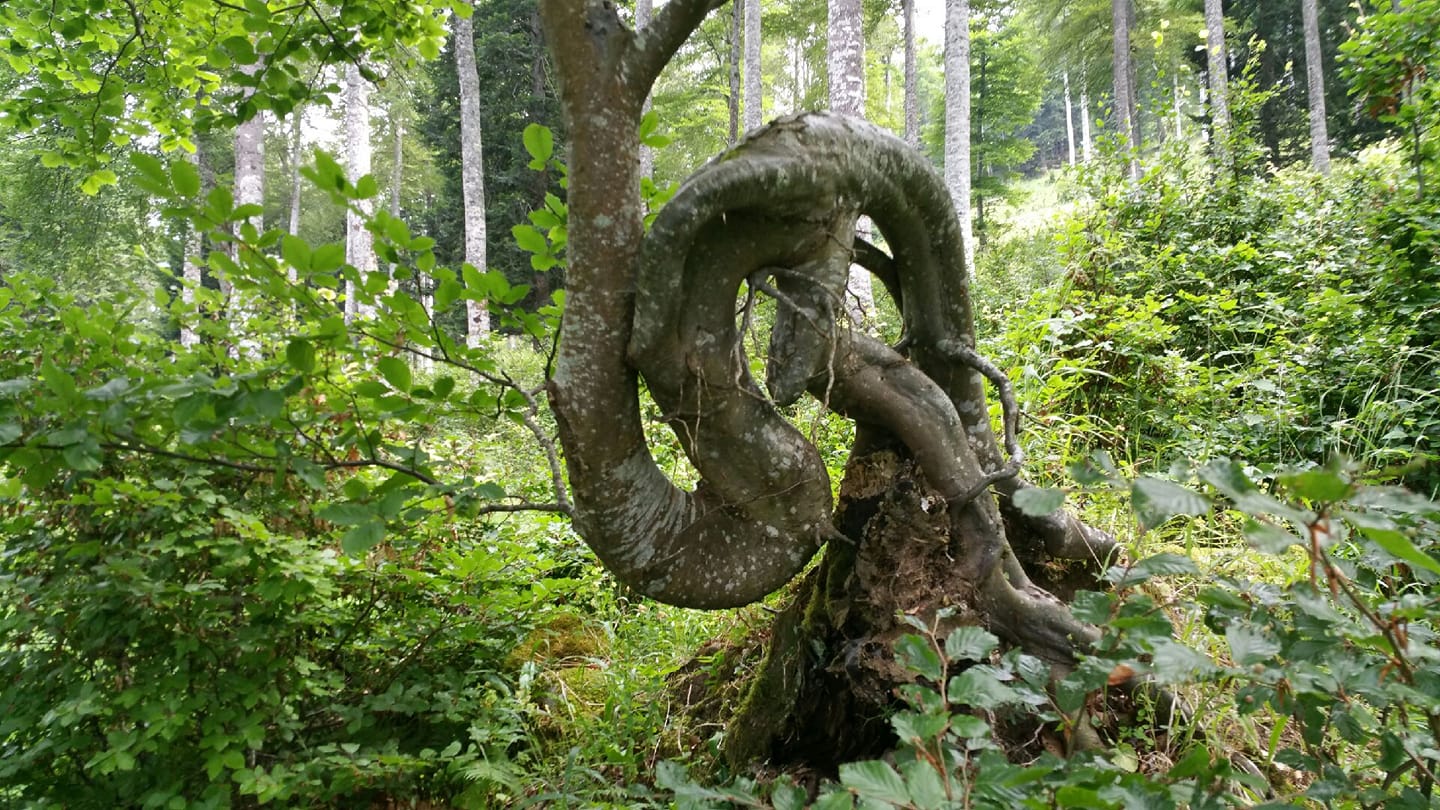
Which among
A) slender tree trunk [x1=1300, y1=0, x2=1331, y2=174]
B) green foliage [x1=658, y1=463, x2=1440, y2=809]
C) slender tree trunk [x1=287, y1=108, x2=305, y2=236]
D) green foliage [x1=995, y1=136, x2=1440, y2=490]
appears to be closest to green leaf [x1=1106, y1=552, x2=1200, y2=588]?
green foliage [x1=658, y1=463, x2=1440, y2=809]

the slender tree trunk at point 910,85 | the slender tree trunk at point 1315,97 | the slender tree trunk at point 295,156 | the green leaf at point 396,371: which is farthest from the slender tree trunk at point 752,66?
the slender tree trunk at point 295,156

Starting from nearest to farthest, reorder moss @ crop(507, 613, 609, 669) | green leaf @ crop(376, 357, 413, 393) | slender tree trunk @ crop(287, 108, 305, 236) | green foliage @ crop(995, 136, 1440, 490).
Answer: green leaf @ crop(376, 357, 413, 393) → moss @ crop(507, 613, 609, 669) → green foliage @ crop(995, 136, 1440, 490) → slender tree trunk @ crop(287, 108, 305, 236)

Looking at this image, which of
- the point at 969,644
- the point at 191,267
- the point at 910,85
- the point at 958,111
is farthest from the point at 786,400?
the point at 191,267

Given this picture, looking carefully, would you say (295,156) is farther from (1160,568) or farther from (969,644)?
(1160,568)

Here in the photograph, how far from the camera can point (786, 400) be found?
191cm

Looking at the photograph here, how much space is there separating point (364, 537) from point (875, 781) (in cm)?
96

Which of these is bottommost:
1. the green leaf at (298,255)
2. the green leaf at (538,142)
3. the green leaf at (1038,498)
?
the green leaf at (1038,498)

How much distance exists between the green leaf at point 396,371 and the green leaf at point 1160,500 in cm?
134

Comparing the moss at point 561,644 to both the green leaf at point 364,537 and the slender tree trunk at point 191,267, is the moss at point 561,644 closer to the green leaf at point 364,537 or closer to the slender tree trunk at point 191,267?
the slender tree trunk at point 191,267

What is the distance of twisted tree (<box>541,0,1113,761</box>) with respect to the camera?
65.6 inches

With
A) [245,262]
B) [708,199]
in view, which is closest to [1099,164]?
[708,199]

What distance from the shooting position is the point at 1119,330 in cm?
399

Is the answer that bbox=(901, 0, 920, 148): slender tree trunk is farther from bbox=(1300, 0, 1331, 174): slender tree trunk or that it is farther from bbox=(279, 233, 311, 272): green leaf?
bbox=(279, 233, 311, 272): green leaf

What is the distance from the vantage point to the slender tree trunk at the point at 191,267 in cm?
187
